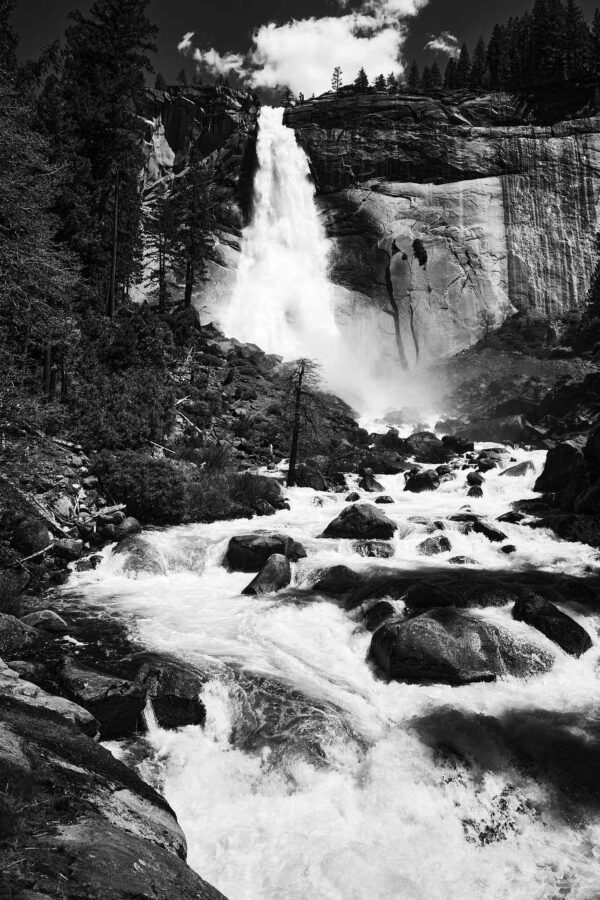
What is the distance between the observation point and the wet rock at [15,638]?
8.09 meters

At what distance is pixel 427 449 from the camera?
33.2 meters

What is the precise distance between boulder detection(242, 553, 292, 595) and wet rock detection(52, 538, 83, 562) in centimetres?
444

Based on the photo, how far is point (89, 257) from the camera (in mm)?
29500

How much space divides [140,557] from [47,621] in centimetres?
459

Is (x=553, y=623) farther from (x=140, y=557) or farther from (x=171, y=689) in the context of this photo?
(x=140, y=557)

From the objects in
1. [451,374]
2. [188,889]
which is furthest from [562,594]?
[451,374]

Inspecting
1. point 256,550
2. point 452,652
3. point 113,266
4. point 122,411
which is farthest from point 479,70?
point 452,652

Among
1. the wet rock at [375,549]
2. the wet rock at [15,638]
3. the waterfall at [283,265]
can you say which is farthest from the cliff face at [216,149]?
the wet rock at [15,638]

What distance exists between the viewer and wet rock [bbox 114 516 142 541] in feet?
50.6

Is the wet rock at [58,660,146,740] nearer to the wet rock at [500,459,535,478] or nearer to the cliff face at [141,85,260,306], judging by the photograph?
the wet rock at [500,459,535,478]

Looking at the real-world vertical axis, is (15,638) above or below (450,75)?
below

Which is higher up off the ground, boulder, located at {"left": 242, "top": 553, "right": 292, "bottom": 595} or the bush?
the bush

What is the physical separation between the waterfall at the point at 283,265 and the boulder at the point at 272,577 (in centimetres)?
3824

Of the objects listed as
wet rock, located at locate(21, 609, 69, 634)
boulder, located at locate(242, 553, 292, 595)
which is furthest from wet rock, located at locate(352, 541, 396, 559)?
wet rock, located at locate(21, 609, 69, 634)
